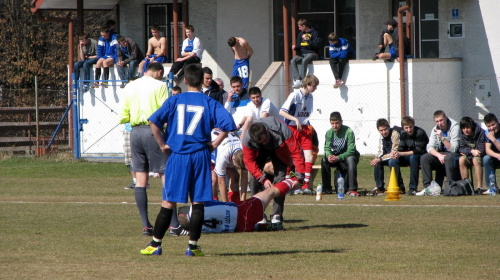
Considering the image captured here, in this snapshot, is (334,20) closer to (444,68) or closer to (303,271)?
(444,68)

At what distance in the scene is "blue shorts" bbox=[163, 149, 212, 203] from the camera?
28.3ft

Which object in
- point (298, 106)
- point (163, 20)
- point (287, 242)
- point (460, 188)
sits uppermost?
point (163, 20)

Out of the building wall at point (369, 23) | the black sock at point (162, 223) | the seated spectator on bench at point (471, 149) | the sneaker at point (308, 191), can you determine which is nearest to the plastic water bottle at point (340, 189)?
the sneaker at point (308, 191)

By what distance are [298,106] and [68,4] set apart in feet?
52.7

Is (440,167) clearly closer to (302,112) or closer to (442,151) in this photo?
(442,151)

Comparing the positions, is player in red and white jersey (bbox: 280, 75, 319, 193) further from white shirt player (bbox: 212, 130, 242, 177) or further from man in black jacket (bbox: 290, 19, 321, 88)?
man in black jacket (bbox: 290, 19, 321, 88)

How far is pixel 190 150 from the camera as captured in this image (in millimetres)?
8664

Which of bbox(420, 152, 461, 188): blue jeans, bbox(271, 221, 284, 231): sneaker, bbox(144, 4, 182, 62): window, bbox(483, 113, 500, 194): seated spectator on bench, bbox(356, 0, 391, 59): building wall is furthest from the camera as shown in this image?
bbox(144, 4, 182, 62): window

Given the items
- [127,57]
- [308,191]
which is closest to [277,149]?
[308,191]

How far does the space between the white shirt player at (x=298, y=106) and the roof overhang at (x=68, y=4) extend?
597 inches

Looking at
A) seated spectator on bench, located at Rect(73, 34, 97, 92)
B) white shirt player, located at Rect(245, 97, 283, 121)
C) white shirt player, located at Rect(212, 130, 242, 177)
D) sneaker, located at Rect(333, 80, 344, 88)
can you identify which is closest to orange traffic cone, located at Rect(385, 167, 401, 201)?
white shirt player, located at Rect(245, 97, 283, 121)

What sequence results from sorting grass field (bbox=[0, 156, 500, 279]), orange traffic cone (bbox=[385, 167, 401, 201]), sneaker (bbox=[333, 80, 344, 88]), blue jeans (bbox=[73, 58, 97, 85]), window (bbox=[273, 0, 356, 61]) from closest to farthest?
grass field (bbox=[0, 156, 500, 279]) → orange traffic cone (bbox=[385, 167, 401, 201]) → sneaker (bbox=[333, 80, 344, 88]) → blue jeans (bbox=[73, 58, 97, 85]) → window (bbox=[273, 0, 356, 61])

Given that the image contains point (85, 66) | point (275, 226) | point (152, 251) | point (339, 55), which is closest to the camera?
point (152, 251)

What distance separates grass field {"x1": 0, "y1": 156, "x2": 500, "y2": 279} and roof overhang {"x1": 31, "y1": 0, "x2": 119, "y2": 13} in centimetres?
1468
